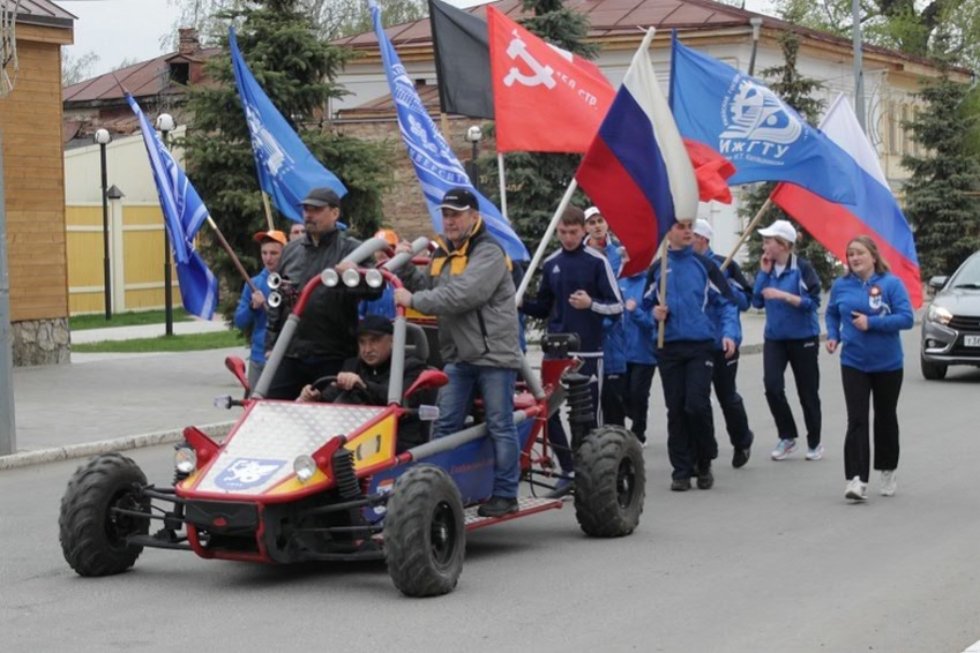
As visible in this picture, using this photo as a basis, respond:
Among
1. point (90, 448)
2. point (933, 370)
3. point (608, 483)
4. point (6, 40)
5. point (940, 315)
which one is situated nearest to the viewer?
point (608, 483)

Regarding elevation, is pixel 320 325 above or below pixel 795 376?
above

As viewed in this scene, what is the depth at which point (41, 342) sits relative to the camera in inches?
963

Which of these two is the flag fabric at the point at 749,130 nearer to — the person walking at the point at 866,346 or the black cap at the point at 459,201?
the person walking at the point at 866,346

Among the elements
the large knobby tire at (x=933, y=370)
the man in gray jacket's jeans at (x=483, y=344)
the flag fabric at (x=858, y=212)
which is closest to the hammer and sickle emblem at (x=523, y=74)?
the flag fabric at (x=858, y=212)

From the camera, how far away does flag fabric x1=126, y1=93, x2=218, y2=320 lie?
14898 millimetres

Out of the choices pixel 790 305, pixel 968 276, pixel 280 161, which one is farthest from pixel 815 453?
pixel 968 276

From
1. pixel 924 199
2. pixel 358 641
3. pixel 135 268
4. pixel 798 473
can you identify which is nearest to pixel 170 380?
pixel 798 473

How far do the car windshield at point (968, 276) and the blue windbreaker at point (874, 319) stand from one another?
1158cm

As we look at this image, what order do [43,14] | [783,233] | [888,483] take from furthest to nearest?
[43,14]
[783,233]
[888,483]

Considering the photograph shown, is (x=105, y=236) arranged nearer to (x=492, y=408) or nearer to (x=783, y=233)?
(x=783, y=233)

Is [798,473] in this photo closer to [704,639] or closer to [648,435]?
[648,435]

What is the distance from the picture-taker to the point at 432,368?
394 inches

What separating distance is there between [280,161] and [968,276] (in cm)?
1120

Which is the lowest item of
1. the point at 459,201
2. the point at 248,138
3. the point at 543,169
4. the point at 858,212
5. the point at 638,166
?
the point at 858,212
